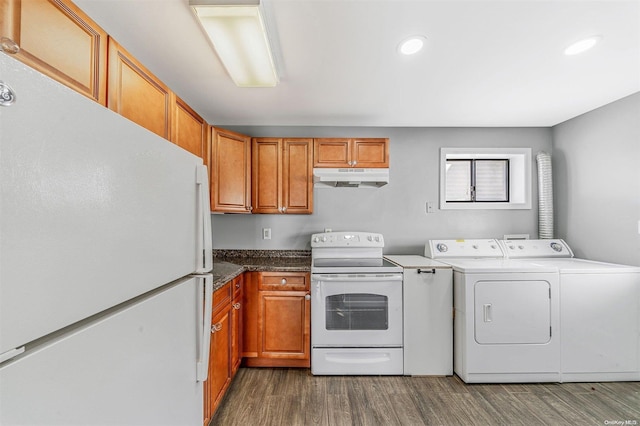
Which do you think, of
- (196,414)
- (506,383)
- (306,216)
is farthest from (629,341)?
(196,414)

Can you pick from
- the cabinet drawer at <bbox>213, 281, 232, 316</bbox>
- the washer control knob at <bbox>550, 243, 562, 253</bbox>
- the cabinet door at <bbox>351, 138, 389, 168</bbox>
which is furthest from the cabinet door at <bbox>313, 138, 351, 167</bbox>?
the washer control knob at <bbox>550, 243, 562, 253</bbox>

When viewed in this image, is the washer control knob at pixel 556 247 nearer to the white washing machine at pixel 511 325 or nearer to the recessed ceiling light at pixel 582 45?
the white washing machine at pixel 511 325

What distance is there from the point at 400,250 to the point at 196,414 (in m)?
2.49

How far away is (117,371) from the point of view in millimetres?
609

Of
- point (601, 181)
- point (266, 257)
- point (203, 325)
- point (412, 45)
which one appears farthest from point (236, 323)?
point (601, 181)

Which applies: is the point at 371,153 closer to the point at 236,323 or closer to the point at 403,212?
the point at 403,212

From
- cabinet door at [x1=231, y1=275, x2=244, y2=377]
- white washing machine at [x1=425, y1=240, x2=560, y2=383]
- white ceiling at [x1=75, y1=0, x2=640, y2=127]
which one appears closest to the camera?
white ceiling at [x1=75, y1=0, x2=640, y2=127]

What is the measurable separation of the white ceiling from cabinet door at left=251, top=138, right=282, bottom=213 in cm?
31

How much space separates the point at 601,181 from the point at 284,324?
3178mm

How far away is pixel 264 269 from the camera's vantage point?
244cm

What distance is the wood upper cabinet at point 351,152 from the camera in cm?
287

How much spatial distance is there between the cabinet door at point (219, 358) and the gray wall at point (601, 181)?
3.32 m

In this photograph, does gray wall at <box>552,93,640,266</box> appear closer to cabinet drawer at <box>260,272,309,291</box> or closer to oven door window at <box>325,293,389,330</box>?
oven door window at <box>325,293,389,330</box>

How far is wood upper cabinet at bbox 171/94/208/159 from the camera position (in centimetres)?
→ 194
